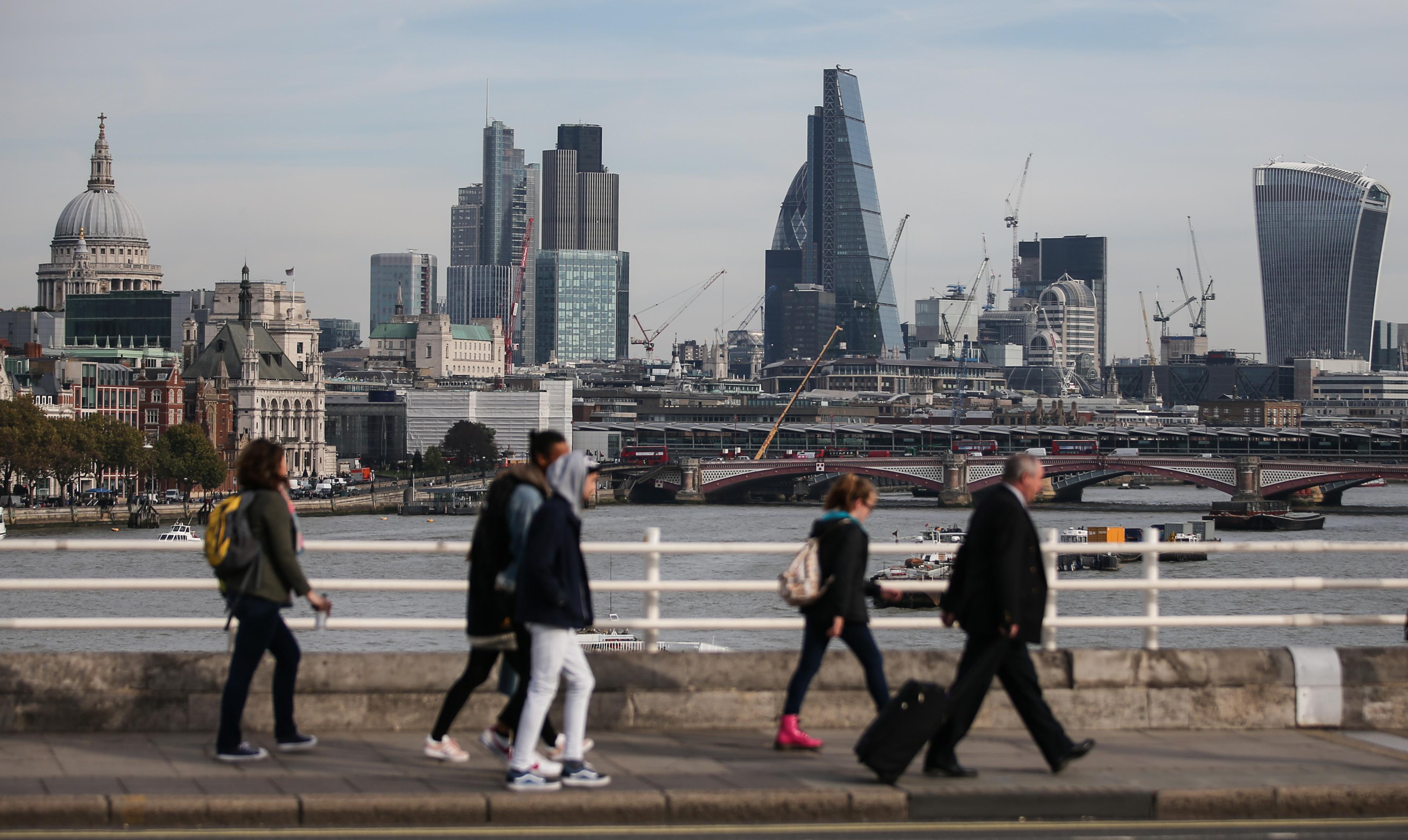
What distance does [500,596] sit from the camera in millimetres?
8891

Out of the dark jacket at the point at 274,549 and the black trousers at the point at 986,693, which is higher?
the dark jacket at the point at 274,549

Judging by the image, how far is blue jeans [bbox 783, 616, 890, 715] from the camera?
9.28 metres

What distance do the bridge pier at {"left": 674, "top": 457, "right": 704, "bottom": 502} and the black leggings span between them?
101658mm

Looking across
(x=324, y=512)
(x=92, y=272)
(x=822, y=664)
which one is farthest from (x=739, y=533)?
(x=92, y=272)

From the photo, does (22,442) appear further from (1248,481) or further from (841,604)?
(841,604)

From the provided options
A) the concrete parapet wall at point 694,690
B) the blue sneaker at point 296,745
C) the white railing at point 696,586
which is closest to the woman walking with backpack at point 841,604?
the white railing at point 696,586

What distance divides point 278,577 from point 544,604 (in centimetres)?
143

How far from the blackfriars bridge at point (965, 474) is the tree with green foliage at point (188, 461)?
26.8 meters

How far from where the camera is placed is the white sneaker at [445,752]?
9180 mm

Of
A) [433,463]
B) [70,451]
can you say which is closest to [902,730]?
[70,451]

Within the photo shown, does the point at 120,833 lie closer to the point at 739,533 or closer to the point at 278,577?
the point at 278,577

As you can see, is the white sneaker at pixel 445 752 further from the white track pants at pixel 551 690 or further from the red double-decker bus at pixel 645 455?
the red double-decker bus at pixel 645 455

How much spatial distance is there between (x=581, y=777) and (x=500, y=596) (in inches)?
37.7

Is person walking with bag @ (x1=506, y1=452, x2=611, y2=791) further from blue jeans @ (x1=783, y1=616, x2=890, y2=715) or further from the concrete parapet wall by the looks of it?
the concrete parapet wall
